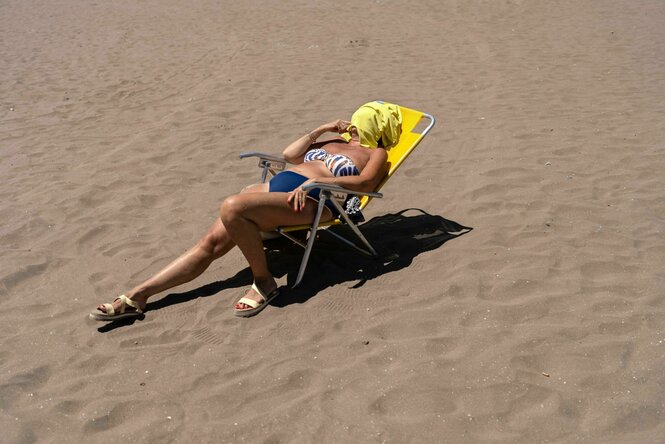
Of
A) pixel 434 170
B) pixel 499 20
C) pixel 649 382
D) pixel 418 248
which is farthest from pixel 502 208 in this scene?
pixel 499 20

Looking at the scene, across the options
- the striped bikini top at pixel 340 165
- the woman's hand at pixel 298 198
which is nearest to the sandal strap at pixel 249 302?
the woman's hand at pixel 298 198

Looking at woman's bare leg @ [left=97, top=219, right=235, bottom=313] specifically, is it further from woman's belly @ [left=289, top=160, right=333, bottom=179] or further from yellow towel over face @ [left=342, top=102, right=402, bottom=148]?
yellow towel over face @ [left=342, top=102, right=402, bottom=148]

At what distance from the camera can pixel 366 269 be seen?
13.7 ft

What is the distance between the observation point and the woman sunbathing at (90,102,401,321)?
12.3 ft

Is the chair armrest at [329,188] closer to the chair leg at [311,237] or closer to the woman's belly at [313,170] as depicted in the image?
the chair leg at [311,237]

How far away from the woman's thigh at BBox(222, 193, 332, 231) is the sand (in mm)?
457

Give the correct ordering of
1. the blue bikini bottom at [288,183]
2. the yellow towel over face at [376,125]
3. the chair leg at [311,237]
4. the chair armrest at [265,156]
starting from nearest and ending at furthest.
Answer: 1. the chair leg at [311,237]
2. the blue bikini bottom at [288,183]
3. the yellow towel over face at [376,125]
4. the chair armrest at [265,156]

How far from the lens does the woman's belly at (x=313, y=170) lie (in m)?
4.12

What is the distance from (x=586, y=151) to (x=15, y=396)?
490 cm

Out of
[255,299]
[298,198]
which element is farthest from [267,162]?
[255,299]

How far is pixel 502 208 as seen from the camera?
15.6ft

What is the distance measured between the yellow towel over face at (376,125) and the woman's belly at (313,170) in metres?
0.37

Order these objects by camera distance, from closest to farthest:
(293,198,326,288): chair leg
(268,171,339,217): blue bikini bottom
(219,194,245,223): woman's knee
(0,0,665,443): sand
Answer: (0,0,665,443): sand
(219,194,245,223): woman's knee
(293,198,326,288): chair leg
(268,171,339,217): blue bikini bottom

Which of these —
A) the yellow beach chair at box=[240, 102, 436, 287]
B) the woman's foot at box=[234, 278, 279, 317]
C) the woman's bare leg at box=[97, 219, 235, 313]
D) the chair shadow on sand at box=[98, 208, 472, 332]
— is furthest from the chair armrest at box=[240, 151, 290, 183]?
the woman's foot at box=[234, 278, 279, 317]
